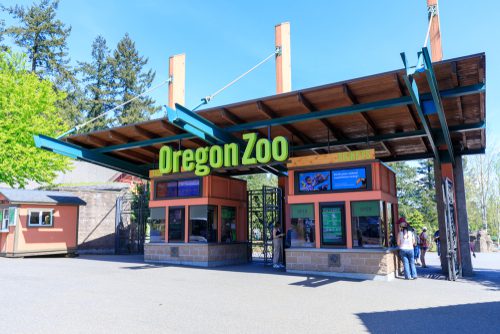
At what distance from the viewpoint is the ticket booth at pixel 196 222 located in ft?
52.1

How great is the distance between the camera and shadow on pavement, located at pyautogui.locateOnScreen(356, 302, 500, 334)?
6186 millimetres

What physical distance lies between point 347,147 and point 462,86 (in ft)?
19.7

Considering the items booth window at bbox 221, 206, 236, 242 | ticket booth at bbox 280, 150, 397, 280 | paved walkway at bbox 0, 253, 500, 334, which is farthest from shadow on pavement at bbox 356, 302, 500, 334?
booth window at bbox 221, 206, 236, 242

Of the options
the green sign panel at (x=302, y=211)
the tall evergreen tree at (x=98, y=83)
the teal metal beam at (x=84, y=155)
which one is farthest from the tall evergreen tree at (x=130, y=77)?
the green sign panel at (x=302, y=211)

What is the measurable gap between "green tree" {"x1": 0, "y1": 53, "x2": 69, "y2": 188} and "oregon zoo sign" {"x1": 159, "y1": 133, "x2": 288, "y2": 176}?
40.9 feet

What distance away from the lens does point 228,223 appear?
1700 centimetres

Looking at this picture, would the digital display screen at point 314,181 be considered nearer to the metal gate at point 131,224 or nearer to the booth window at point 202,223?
the booth window at point 202,223

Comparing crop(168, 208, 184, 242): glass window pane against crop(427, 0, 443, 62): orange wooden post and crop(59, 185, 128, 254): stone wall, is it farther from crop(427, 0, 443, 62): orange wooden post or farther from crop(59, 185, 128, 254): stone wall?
crop(427, 0, 443, 62): orange wooden post

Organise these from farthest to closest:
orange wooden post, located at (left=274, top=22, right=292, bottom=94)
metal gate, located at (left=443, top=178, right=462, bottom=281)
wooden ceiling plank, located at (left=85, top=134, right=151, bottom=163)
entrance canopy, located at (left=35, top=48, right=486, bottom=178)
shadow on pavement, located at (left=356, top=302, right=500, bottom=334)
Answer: wooden ceiling plank, located at (left=85, top=134, right=151, bottom=163) < orange wooden post, located at (left=274, top=22, right=292, bottom=94) < metal gate, located at (left=443, top=178, right=462, bottom=281) < entrance canopy, located at (left=35, top=48, right=486, bottom=178) < shadow on pavement, located at (left=356, top=302, right=500, bottom=334)

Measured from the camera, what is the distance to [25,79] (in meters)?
25.2

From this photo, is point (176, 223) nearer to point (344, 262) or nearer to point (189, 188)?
point (189, 188)

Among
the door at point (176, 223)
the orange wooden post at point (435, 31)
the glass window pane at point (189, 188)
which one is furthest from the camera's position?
the door at point (176, 223)

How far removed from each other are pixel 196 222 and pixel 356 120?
7490mm

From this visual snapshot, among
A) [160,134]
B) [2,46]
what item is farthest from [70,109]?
[160,134]
